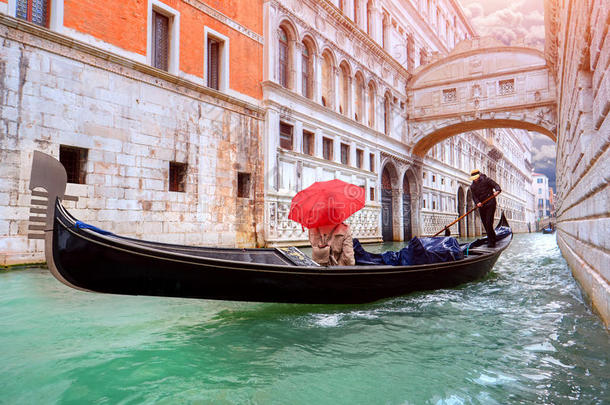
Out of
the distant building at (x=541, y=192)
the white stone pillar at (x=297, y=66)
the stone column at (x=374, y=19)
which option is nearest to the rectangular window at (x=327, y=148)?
the white stone pillar at (x=297, y=66)

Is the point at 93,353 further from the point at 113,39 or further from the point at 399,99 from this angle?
the point at 399,99

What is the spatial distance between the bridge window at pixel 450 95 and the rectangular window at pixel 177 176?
15019 mm

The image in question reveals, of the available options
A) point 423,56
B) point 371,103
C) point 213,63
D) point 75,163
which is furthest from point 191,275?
point 423,56

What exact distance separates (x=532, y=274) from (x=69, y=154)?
353 inches

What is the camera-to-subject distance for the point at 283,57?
13.6m

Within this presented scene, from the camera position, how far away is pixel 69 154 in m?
7.86

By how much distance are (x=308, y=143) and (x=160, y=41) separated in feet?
21.0

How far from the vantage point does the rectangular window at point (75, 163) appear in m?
7.82

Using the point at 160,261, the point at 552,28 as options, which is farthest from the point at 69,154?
the point at 552,28

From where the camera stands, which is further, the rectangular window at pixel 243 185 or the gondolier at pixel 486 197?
the rectangular window at pixel 243 185

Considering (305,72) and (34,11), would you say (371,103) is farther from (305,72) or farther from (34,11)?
(34,11)

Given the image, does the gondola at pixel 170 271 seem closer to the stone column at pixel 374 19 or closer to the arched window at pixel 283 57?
the arched window at pixel 283 57

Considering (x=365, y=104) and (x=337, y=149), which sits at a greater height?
(x=365, y=104)

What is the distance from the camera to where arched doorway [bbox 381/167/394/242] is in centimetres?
1977
